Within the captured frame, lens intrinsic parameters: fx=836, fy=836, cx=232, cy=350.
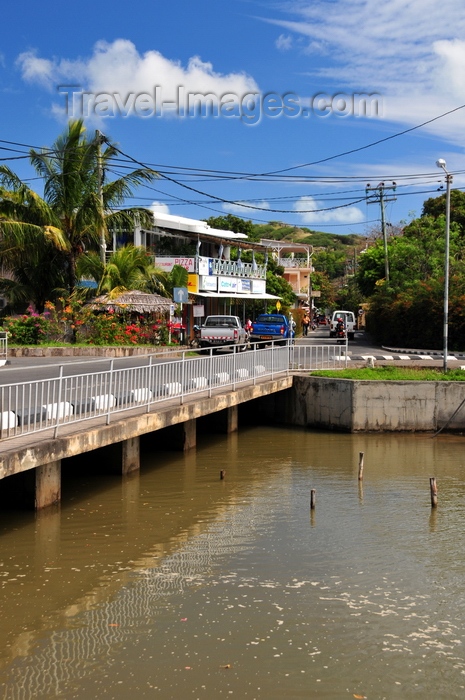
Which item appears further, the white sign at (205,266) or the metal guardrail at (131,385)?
the white sign at (205,266)

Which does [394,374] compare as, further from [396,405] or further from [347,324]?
[347,324]

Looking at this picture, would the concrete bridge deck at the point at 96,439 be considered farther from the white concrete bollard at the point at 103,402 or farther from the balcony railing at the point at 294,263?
the balcony railing at the point at 294,263

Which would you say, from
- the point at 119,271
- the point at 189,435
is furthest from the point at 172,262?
the point at 189,435

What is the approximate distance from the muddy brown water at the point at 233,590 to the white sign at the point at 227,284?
97.1 ft

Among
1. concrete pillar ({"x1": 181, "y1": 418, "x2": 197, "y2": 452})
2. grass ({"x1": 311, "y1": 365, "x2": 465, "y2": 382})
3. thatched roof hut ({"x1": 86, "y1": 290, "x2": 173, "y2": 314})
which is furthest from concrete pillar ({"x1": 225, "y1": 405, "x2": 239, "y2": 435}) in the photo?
thatched roof hut ({"x1": 86, "y1": 290, "x2": 173, "y2": 314})

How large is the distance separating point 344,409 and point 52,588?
580 inches

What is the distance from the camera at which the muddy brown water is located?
7.88m

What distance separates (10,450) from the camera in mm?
11445

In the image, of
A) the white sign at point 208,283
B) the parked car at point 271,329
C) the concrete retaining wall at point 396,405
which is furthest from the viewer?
the white sign at point 208,283

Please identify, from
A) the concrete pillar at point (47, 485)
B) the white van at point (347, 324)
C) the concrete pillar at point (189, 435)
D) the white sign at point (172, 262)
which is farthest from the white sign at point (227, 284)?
the concrete pillar at point (47, 485)

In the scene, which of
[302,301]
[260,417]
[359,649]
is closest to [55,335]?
[260,417]

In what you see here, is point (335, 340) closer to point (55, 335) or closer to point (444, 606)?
point (55, 335)

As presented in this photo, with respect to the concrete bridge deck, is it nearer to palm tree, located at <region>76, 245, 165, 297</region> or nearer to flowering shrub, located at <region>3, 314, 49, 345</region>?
flowering shrub, located at <region>3, 314, 49, 345</region>

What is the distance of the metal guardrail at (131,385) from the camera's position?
1276 cm
